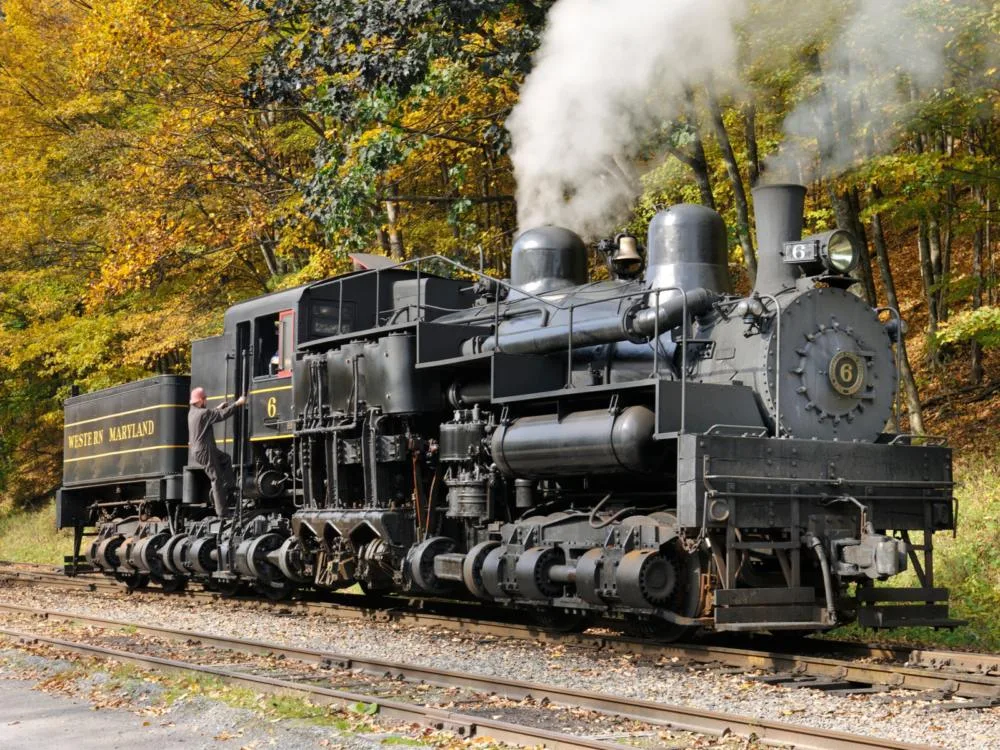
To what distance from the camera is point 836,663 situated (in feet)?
26.1

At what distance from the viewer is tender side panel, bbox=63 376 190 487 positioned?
15.0m

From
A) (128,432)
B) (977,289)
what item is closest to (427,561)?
(128,432)

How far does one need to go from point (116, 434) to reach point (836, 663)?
11511 millimetres

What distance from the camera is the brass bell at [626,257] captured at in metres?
10.7

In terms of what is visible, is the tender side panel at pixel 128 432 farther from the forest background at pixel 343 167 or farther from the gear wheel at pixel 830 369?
the gear wheel at pixel 830 369

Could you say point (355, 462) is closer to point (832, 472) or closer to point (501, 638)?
point (501, 638)

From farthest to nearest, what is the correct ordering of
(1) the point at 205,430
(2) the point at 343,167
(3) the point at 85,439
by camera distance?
1. (2) the point at 343,167
2. (3) the point at 85,439
3. (1) the point at 205,430

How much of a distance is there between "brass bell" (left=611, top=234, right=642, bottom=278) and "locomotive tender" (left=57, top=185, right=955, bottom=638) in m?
0.03

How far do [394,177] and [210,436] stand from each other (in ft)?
27.6

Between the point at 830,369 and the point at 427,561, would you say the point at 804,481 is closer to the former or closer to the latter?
the point at 830,369

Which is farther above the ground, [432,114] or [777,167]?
[432,114]

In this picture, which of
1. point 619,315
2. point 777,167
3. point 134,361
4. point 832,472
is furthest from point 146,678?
point 134,361

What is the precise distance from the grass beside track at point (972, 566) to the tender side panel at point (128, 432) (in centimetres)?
865

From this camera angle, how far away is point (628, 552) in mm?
8789
